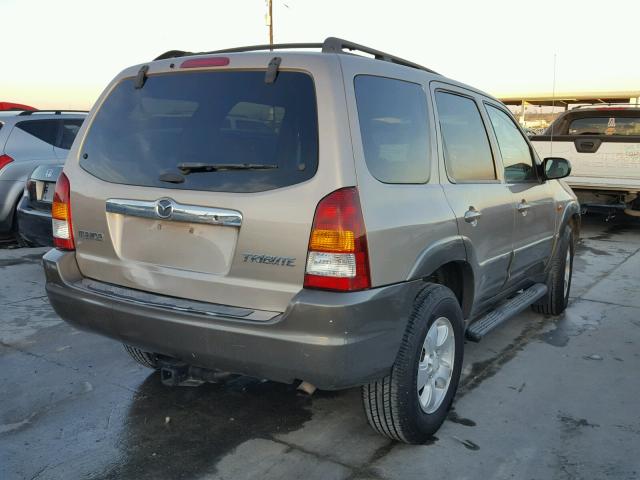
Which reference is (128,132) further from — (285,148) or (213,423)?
(213,423)

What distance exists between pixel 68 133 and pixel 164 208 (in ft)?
19.3

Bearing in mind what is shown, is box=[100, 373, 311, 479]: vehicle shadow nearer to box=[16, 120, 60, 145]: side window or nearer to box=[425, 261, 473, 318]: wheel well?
box=[425, 261, 473, 318]: wheel well

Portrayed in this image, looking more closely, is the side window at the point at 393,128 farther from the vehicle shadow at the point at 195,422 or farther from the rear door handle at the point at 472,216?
the vehicle shadow at the point at 195,422

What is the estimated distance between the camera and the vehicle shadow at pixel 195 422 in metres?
2.89

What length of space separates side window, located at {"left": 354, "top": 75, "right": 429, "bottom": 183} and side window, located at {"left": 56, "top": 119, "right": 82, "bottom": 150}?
19.2 ft

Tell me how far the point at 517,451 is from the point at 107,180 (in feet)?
7.87

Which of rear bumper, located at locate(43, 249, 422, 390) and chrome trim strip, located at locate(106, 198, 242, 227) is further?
chrome trim strip, located at locate(106, 198, 242, 227)

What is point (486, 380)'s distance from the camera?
3.89 metres

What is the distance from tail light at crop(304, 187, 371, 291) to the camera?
2459 millimetres

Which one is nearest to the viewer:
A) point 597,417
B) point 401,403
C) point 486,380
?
point 401,403

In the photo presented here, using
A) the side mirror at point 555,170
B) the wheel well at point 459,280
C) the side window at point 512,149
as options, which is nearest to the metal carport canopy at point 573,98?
the side mirror at point 555,170

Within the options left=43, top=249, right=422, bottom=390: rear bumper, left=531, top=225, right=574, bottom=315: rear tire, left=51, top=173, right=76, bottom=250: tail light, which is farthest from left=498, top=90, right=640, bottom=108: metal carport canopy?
left=51, top=173, right=76, bottom=250: tail light

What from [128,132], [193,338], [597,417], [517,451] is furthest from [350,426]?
[128,132]

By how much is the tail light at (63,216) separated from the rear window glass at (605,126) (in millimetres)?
8811
